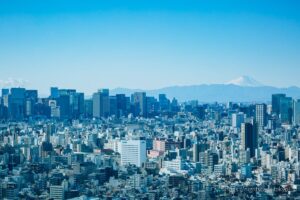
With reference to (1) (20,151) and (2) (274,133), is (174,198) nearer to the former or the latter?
(1) (20,151)

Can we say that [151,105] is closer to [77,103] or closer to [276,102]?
[77,103]

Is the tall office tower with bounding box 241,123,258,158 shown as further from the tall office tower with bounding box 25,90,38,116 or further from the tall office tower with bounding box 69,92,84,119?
the tall office tower with bounding box 25,90,38,116

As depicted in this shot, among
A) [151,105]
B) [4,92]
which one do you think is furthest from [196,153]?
[151,105]

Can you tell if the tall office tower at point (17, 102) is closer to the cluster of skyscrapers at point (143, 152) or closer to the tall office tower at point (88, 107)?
the cluster of skyscrapers at point (143, 152)

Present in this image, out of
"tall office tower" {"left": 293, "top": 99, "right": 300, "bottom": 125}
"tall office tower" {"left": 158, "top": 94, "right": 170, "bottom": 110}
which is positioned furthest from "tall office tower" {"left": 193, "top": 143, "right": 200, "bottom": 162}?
"tall office tower" {"left": 158, "top": 94, "right": 170, "bottom": 110}

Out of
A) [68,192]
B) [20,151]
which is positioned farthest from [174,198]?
[20,151]
